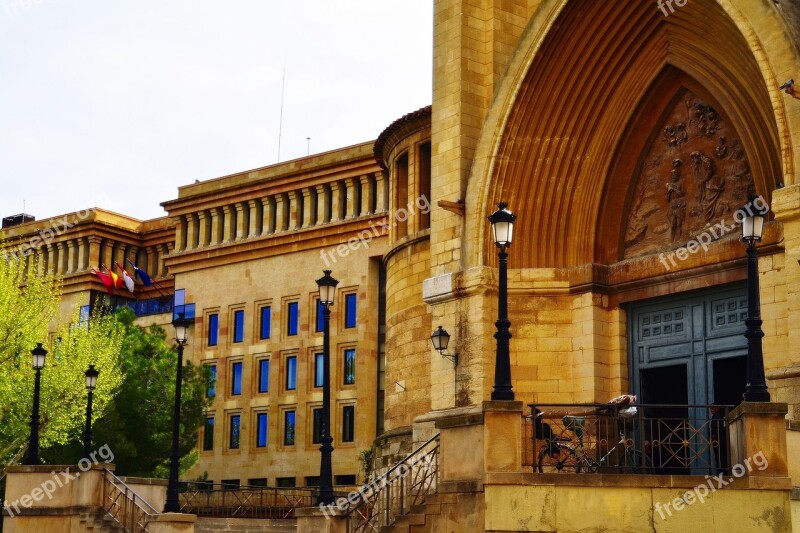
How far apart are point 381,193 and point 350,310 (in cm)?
532

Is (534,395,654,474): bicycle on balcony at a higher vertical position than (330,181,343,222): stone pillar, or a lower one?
lower

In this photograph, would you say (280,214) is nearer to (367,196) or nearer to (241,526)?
(367,196)

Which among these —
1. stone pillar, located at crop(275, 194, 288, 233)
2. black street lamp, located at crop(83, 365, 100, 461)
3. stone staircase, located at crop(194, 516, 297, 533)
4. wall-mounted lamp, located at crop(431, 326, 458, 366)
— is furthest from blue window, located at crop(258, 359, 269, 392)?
wall-mounted lamp, located at crop(431, 326, 458, 366)

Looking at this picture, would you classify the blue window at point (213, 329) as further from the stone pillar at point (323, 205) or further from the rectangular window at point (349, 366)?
the rectangular window at point (349, 366)

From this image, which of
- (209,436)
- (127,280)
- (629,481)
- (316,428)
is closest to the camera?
(629,481)

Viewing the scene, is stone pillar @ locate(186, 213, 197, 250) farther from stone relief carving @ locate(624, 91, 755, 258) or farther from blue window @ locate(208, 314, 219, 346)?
stone relief carving @ locate(624, 91, 755, 258)

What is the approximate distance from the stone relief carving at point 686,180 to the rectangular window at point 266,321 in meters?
35.0

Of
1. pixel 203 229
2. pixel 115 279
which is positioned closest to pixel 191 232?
pixel 203 229

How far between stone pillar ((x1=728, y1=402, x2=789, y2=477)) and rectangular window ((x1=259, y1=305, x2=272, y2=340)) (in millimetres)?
41825

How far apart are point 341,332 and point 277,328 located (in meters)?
3.62

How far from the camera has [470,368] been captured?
23.3 meters

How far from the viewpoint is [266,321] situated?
57.1 meters

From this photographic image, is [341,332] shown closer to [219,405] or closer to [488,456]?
[219,405]

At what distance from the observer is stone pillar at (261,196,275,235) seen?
57.3 metres
